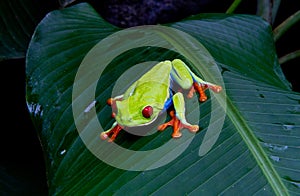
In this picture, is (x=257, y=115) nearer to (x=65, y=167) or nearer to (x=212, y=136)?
(x=212, y=136)

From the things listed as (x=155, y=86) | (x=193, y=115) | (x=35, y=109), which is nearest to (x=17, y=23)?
(x=35, y=109)

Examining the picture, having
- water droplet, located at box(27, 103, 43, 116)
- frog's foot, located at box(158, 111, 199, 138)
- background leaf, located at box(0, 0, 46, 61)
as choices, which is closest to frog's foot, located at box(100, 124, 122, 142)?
frog's foot, located at box(158, 111, 199, 138)

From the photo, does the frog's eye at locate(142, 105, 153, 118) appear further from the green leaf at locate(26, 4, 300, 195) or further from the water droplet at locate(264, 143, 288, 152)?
the water droplet at locate(264, 143, 288, 152)

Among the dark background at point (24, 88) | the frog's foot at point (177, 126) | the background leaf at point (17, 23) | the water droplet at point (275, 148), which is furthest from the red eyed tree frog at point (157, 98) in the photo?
the background leaf at point (17, 23)

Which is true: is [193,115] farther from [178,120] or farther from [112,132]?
[112,132]

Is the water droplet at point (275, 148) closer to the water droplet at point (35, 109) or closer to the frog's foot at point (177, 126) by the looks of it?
the frog's foot at point (177, 126)

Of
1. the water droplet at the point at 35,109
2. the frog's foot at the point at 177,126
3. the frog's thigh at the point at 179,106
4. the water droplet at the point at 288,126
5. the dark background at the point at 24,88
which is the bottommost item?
the dark background at the point at 24,88
